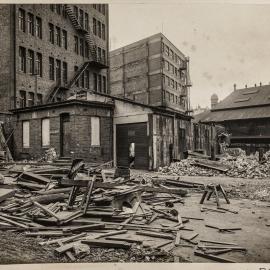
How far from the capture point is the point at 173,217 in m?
7.64

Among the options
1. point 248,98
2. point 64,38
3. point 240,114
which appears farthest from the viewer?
point 248,98

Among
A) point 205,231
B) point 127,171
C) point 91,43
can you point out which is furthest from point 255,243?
point 91,43

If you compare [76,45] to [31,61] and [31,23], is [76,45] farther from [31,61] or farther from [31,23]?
[31,61]

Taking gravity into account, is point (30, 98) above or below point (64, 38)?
below

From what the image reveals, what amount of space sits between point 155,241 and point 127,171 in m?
5.49

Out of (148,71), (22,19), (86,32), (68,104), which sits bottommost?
(68,104)

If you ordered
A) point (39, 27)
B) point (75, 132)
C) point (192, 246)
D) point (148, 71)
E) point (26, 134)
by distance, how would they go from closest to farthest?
point (192, 246) < point (75, 132) < point (26, 134) < point (39, 27) < point (148, 71)

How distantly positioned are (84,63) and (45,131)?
12.7 metres

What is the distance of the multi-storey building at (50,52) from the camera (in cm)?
2383

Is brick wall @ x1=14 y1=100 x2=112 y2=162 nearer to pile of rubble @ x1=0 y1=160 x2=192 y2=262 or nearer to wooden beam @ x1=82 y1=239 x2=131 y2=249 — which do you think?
pile of rubble @ x1=0 y1=160 x2=192 y2=262

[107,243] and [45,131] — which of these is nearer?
[107,243]

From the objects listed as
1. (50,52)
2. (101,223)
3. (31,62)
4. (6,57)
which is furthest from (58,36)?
(101,223)

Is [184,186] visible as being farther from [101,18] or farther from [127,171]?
[101,18]

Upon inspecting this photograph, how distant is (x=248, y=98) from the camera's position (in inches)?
1575
